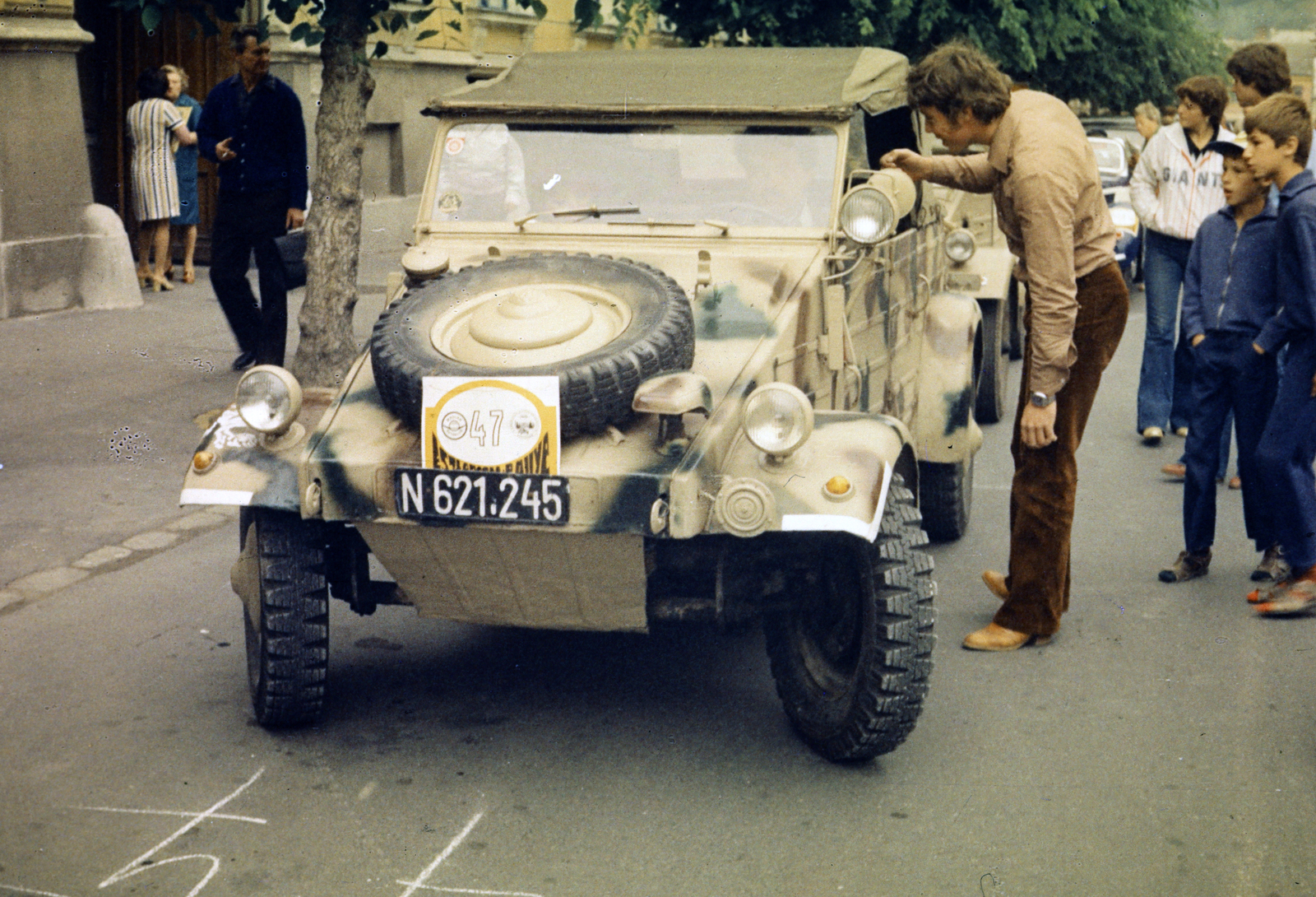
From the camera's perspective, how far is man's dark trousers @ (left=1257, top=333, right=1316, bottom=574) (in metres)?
6.07

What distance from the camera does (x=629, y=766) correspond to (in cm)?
464

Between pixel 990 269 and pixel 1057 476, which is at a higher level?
pixel 1057 476

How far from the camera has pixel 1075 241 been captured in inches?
216

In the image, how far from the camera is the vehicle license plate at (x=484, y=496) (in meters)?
4.29

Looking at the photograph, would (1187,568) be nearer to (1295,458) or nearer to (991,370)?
(1295,458)

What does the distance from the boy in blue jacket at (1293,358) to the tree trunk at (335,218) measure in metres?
5.29

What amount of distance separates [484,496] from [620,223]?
166cm

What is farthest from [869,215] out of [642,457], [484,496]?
[484,496]

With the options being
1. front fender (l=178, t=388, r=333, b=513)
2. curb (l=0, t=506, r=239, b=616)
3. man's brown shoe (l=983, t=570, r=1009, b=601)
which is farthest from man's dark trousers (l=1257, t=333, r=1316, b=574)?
curb (l=0, t=506, r=239, b=616)

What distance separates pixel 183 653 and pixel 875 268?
9.06 ft

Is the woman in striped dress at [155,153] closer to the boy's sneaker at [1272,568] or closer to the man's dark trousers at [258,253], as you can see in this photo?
the man's dark trousers at [258,253]

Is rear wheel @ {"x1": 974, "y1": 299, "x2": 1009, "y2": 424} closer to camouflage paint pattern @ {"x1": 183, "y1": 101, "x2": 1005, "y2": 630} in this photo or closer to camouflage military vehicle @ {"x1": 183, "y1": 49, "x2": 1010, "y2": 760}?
camouflage military vehicle @ {"x1": 183, "y1": 49, "x2": 1010, "y2": 760}

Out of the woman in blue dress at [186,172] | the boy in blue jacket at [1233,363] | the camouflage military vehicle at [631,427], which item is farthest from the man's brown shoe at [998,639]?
the woman in blue dress at [186,172]

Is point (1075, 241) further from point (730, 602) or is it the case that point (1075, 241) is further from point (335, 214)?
point (335, 214)
